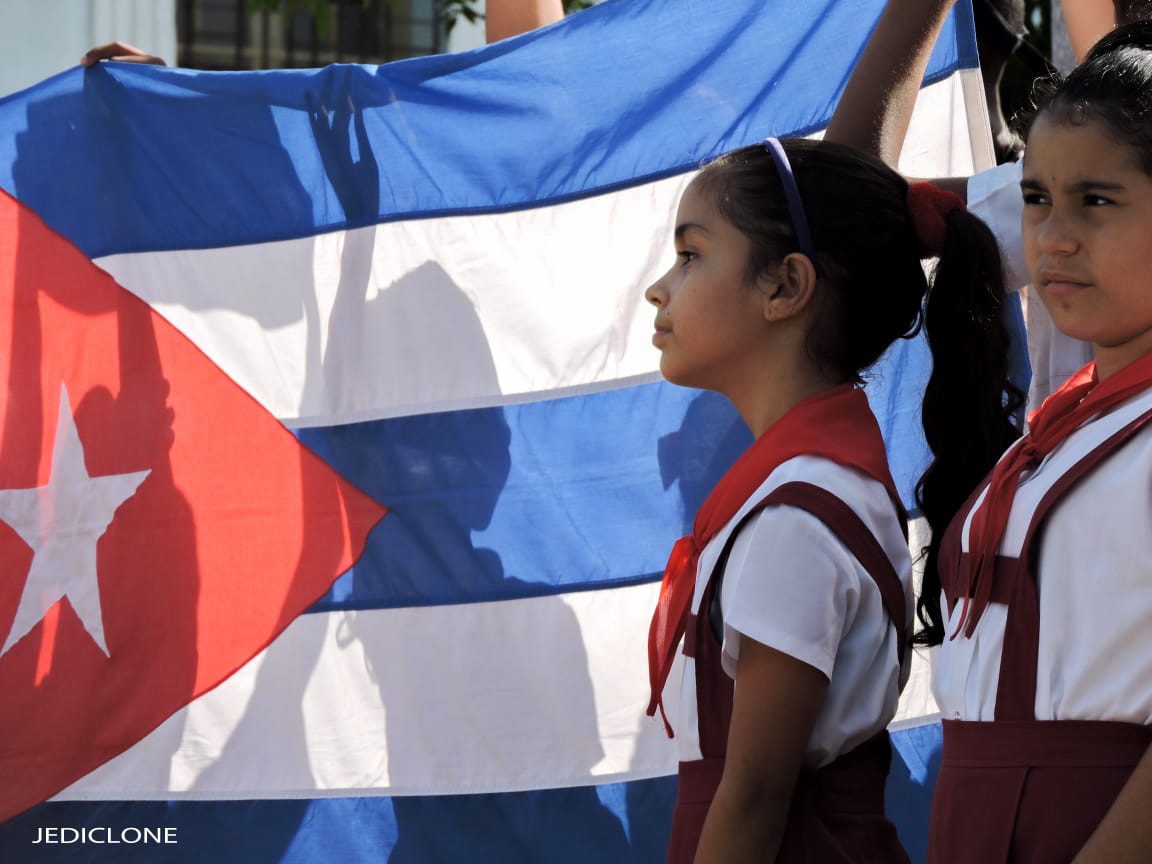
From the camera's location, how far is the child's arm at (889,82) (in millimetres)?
1882

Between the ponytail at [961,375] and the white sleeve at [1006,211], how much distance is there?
0.28 ft

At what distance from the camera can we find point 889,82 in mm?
1890

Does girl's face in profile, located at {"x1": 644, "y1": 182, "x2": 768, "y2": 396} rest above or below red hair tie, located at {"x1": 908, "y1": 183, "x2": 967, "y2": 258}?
below

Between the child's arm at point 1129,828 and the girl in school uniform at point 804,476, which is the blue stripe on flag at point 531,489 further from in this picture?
the child's arm at point 1129,828

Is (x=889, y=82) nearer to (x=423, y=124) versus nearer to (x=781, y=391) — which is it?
(x=781, y=391)

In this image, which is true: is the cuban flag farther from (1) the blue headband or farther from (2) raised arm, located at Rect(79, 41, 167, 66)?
(1) the blue headband

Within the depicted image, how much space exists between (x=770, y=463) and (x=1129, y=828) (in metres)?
0.57

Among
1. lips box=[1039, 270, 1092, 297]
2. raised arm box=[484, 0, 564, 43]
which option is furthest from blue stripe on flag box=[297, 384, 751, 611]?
lips box=[1039, 270, 1092, 297]

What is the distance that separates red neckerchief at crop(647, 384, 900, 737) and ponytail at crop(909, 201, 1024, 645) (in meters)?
0.11

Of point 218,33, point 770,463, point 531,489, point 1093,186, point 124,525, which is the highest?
point 1093,186

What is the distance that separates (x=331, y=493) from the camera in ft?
8.32

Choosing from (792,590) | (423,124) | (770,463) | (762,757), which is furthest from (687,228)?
(423,124)

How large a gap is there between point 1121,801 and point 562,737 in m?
1.37

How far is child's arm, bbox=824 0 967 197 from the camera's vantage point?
1882mm
